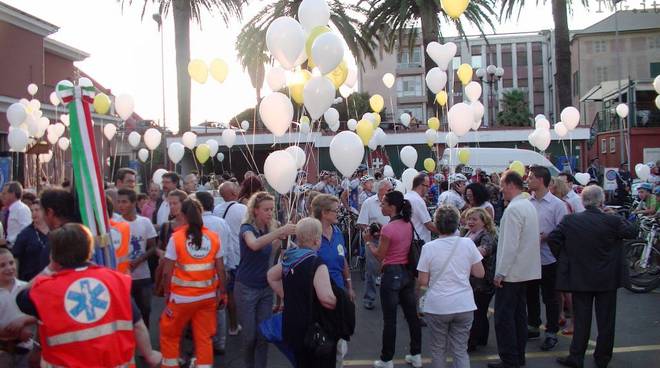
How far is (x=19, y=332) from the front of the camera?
3.50m

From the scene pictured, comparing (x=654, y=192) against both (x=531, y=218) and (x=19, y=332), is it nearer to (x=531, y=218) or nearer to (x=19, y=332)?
(x=531, y=218)

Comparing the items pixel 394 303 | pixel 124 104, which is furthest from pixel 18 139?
pixel 394 303

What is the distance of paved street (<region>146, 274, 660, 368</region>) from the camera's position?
6.28m

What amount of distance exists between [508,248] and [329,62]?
107 inches

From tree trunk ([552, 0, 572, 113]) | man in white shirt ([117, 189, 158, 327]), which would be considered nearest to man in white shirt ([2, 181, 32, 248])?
man in white shirt ([117, 189, 158, 327])

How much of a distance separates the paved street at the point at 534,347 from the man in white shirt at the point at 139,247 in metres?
1.03

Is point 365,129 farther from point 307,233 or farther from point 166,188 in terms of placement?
point 307,233

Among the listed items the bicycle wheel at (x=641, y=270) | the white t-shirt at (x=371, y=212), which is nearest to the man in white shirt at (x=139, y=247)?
the white t-shirt at (x=371, y=212)

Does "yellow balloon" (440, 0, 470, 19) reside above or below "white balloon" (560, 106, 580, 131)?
above

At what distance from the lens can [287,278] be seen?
4.32 m

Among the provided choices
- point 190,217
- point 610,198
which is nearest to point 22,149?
point 190,217

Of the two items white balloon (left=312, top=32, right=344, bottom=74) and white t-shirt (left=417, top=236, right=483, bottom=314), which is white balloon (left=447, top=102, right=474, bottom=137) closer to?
white balloon (left=312, top=32, right=344, bottom=74)

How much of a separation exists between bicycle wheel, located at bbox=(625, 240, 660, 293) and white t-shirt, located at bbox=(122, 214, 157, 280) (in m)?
7.06

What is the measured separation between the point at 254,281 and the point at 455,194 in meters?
5.31
